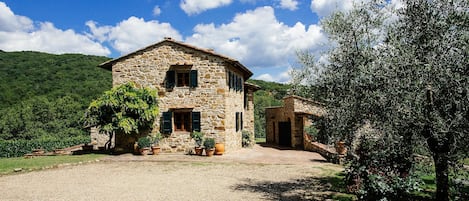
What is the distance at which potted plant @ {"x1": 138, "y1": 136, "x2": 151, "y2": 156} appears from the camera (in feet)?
58.0

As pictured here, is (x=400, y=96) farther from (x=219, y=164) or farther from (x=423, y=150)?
(x=219, y=164)

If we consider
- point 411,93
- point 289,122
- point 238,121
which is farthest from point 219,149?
point 411,93

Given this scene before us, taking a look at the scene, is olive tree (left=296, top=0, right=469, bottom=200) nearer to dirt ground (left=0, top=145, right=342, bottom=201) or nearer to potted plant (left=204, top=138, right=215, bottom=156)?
dirt ground (left=0, top=145, right=342, bottom=201)

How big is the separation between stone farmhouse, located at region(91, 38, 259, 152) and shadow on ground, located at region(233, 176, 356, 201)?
24.6 feet


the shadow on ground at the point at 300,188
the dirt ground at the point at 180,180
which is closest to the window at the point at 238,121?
the dirt ground at the point at 180,180

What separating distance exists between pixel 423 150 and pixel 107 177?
981 centimetres

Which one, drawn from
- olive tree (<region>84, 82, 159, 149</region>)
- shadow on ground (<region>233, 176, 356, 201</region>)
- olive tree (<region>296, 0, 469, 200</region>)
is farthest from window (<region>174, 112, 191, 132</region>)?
olive tree (<region>296, 0, 469, 200</region>)

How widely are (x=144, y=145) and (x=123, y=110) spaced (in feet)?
6.99

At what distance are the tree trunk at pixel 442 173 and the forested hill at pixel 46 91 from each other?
26.6m

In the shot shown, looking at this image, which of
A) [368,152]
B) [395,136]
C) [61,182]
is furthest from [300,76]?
[61,182]

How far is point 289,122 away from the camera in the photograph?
23.3 m

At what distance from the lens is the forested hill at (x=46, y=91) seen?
2767 centimetres

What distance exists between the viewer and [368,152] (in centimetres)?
718

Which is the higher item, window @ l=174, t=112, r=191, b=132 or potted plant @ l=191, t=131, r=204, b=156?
window @ l=174, t=112, r=191, b=132
